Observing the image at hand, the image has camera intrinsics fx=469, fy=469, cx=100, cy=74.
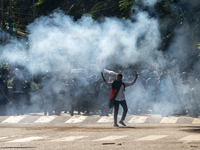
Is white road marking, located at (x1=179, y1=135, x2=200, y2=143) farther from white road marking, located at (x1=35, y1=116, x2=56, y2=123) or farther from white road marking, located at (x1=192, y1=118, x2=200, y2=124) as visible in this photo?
white road marking, located at (x1=35, y1=116, x2=56, y2=123)

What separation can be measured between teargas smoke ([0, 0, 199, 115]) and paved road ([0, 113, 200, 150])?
4.27ft

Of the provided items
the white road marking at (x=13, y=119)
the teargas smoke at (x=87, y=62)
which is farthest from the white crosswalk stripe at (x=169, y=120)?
the white road marking at (x=13, y=119)

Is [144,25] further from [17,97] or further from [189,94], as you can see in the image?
[17,97]

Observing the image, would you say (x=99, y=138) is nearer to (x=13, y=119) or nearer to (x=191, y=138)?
(x=191, y=138)

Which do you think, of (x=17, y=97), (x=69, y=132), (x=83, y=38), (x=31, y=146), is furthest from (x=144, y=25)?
(x=31, y=146)

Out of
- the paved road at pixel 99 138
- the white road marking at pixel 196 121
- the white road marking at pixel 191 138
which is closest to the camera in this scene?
the paved road at pixel 99 138

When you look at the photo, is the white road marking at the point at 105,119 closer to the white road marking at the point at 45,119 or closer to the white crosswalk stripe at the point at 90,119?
the white crosswalk stripe at the point at 90,119

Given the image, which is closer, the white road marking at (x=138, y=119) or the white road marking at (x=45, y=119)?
the white road marking at (x=138, y=119)

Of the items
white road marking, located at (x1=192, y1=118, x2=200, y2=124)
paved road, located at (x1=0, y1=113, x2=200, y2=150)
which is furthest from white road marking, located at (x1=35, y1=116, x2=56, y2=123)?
white road marking, located at (x1=192, y1=118, x2=200, y2=124)

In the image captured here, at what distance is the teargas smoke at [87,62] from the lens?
62.2 feet

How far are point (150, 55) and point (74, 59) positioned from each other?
405 centimetres

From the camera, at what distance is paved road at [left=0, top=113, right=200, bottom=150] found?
411 inches

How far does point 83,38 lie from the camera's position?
2002 cm

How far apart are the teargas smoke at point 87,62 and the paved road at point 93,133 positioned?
4.27 ft
